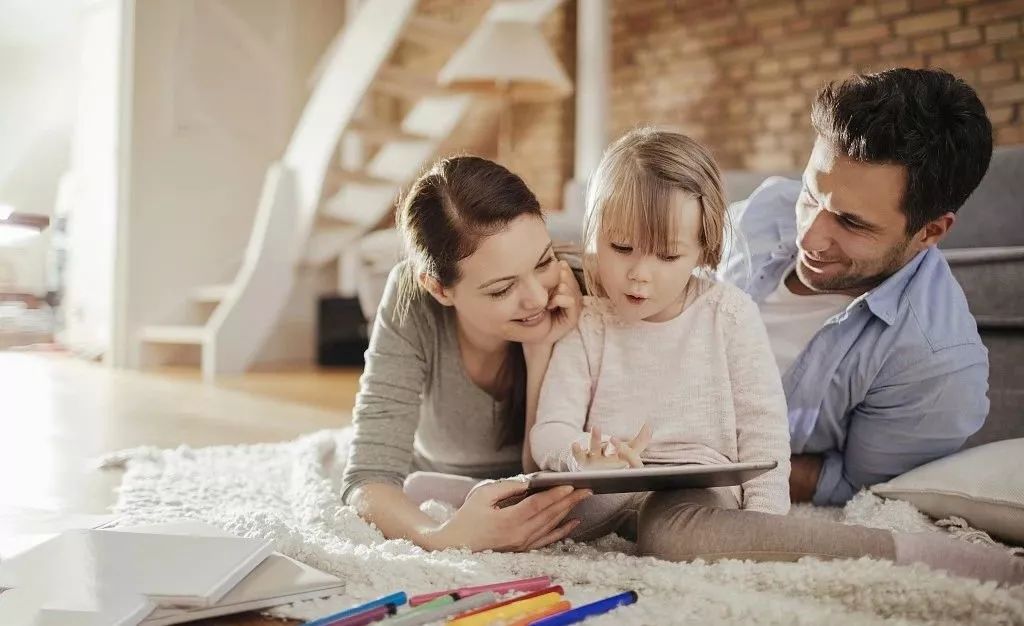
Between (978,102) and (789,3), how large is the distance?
3.05 metres

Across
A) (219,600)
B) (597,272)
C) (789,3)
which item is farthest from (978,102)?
(789,3)

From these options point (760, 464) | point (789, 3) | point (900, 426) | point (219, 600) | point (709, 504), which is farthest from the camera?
point (789, 3)

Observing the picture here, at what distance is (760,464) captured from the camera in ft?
3.11

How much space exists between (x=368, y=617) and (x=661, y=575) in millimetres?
306

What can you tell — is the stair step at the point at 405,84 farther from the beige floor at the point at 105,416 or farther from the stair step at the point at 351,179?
the beige floor at the point at 105,416

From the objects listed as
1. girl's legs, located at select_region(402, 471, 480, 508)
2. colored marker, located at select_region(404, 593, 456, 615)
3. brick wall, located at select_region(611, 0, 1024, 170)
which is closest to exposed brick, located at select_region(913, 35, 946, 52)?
brick wall, located at select_region(611, 0, 1024, 170)

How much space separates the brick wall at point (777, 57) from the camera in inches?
141

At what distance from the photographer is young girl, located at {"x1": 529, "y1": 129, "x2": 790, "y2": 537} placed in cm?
113

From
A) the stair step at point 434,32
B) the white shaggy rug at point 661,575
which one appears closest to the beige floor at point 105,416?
the white shaggy rug at point 661,575

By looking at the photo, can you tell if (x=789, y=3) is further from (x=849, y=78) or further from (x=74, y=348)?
(x=74, y=348)

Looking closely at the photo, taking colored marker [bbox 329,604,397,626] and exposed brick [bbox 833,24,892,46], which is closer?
colored marker [bbox 329,604,397,626]

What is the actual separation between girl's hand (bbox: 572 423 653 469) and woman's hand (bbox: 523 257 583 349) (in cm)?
21

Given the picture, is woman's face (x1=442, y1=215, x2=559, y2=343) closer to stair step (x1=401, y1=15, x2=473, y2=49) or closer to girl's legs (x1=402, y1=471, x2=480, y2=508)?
girl's legs (x1=402, y1=471, x2=480, y2=508)

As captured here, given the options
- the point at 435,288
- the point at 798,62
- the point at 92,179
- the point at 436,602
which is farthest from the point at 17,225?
the point at 798,62
